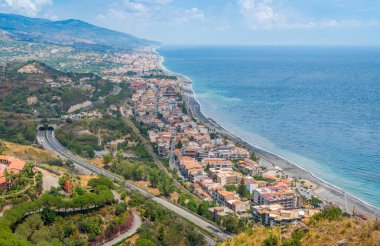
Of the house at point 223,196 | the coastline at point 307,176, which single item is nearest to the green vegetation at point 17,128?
the house at point 223,196

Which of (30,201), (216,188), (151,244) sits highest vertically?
(30,201)

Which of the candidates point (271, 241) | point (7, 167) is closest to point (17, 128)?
point (7, 167)

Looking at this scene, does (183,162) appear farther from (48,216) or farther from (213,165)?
(48,216)

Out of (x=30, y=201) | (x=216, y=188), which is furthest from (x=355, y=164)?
(x=30, y=201)

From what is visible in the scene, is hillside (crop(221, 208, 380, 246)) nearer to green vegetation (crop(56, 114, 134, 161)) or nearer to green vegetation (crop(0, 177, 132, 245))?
green vegetation (crop(0, 177, 132, 245))

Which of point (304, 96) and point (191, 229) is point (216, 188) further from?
point (304, 96)

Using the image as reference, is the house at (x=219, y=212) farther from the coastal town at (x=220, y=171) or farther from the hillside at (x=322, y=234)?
the hillside at (x=322, y=234)
